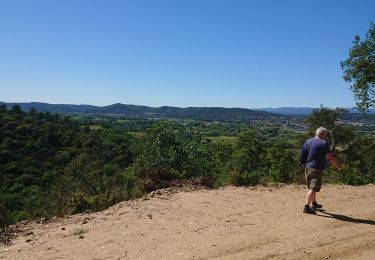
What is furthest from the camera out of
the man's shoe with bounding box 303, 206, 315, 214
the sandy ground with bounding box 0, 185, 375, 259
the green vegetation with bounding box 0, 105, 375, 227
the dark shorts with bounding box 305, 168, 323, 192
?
the green vegetation with bounding box 0, 105, 375, 227

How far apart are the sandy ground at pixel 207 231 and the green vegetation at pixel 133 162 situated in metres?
1.05

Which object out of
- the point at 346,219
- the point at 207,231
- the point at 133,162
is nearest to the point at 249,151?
the point at 133,162

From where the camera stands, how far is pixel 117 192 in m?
9.58

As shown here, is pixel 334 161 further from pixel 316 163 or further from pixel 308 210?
pixel 308 210

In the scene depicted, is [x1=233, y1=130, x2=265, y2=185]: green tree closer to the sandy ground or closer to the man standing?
the sandy ground

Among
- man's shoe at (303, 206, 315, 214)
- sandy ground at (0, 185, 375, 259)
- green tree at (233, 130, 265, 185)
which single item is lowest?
green tree at (233, 130, 265, 185)

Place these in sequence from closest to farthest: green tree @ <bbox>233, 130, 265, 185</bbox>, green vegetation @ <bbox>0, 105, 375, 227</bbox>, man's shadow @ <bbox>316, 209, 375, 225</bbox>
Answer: man's shadow @ <bbox>316, 209, 375, 225</bbox>
green vegetation @ <bbox>0, 105, 375, 227</bbox>
green tree @ <bbox>233, 130, 265, 185</bbox>

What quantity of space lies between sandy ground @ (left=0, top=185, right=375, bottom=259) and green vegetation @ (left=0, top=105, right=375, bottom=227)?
105 centimetres

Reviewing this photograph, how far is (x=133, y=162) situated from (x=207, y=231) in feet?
97.3

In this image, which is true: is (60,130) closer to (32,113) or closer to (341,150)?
(32,113)

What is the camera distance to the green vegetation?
34.4 ft

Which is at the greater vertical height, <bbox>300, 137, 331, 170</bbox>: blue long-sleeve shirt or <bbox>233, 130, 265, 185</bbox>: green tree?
<bbox>300, 137, 331, 170</bbox>: blue long-sleeve shirt

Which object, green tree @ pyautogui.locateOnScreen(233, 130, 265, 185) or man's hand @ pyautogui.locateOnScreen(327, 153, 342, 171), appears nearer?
man's hand @ pyautogui.locateOnScreen(327, 153, 342, 171)

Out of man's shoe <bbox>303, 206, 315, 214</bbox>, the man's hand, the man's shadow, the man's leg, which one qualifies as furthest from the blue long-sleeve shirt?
the man's shadow
